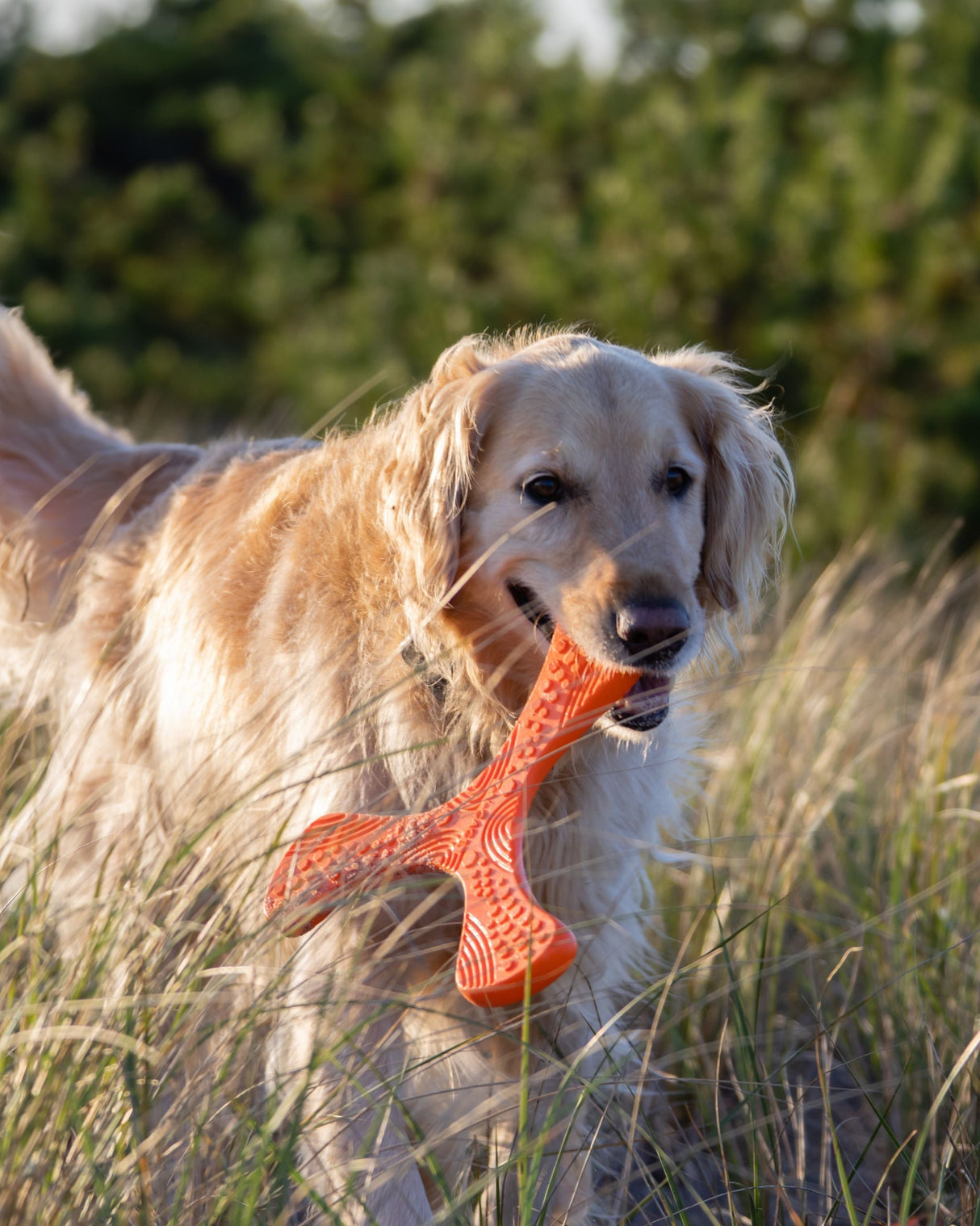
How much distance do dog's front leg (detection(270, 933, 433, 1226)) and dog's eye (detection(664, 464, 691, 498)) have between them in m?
1.11

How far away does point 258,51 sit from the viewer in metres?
14.7

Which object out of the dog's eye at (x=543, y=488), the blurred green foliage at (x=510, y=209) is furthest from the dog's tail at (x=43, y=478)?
the blurred green foliage at (x=510, y=209)

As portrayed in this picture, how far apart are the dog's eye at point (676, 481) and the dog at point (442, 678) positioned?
20 millimetres

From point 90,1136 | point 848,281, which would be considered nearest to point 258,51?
point 848,281

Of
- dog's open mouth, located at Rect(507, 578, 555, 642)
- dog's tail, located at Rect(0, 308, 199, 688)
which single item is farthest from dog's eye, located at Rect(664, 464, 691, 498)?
dog's tail, located at Rect(0, 308, 199, 688)

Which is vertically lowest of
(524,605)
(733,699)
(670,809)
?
(733,699)

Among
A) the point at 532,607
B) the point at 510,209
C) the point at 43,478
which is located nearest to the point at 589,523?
the point at 532,607

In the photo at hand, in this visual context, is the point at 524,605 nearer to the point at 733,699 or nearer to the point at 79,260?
the point at 733,699

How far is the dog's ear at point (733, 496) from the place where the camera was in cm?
277

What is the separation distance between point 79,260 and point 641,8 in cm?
583

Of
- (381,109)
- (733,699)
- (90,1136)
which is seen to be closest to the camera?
(90,1136)

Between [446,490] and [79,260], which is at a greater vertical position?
[446,490]

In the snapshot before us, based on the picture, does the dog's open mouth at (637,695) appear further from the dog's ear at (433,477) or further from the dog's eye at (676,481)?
the dog's eye at (676,481)

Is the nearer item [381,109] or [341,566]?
[341,566]
